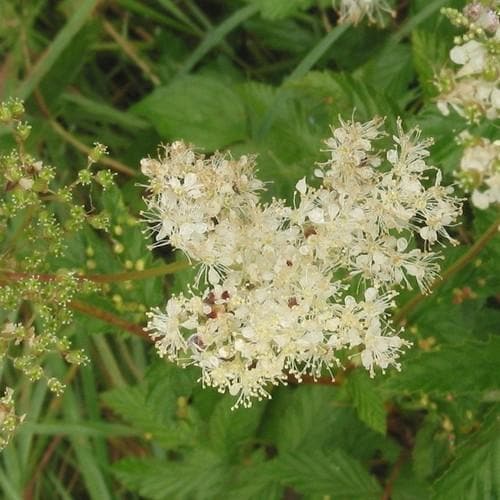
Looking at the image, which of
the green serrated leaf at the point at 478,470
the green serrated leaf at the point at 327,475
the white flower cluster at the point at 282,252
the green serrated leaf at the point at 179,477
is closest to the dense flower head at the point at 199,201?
the white flower cluster at the point at 282,252

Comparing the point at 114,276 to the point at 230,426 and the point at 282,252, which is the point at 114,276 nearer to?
the point at 282,252

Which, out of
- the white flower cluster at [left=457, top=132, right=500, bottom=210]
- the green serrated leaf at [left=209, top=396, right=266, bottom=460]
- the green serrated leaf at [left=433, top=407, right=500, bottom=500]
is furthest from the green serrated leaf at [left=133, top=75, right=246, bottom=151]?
the white flower cluster at [left=457, top=132, right=500, bottom=210]

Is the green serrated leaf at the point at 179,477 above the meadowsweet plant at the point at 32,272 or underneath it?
underneath

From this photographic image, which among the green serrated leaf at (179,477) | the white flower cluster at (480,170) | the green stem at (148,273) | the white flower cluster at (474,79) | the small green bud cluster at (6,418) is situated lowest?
the green serrated leaf at (179,477)

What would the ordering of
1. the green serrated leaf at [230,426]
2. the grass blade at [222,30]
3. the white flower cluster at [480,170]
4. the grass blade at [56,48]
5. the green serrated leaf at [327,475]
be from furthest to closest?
1. the grass blade at [56,48]
2. the grass blade at [222,30]
3. the green serrated leaf at [230,426]
4. the green serrated leaf at [327,475]
5. the white flower cluster at [480,170]

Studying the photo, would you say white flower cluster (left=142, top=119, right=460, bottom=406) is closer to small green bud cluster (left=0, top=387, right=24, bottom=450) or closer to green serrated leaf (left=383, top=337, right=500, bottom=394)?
green serrated leaf (left=383, top=337, right=500, bottom=394)

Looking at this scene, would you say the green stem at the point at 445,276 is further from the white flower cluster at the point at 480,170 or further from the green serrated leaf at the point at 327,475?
the green serrated leaf at the point at 327,475
